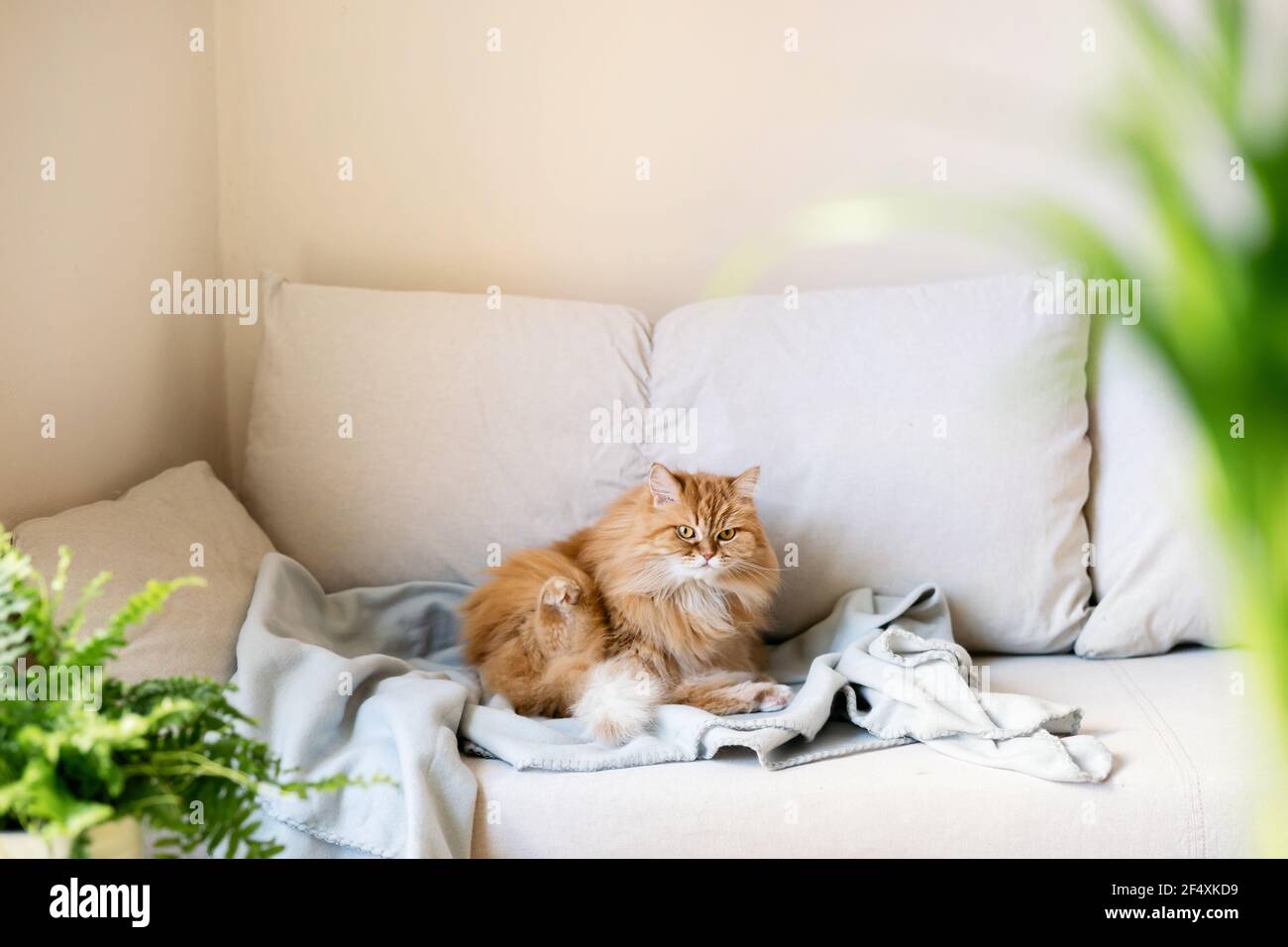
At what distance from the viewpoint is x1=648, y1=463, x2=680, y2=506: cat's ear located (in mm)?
1810

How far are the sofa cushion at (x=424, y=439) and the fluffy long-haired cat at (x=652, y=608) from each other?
25 cm

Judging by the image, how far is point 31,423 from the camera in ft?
6.03

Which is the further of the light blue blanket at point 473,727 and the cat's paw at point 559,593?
the cat's paw at point 559,593

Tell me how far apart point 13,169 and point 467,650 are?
3.60 feet

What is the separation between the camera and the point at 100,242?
2.00 m

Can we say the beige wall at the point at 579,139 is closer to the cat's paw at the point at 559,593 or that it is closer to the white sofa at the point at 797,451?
the white sofa at the point at 797,451

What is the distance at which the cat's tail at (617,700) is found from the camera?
5.25 ft

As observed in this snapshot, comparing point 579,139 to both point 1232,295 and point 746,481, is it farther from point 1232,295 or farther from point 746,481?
point 1232,295

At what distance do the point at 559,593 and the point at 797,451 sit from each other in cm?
56

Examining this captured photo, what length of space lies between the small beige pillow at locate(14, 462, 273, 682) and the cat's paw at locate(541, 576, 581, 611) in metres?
0.50

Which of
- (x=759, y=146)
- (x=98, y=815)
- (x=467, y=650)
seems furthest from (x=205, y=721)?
(x=759, y=146)

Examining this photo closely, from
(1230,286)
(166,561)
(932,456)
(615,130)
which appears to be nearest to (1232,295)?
(1230,286)

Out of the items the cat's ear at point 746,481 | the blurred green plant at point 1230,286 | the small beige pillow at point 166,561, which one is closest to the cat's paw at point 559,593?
the cat's ear at point 746,481
